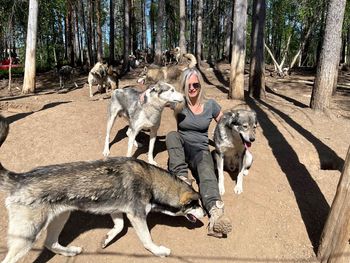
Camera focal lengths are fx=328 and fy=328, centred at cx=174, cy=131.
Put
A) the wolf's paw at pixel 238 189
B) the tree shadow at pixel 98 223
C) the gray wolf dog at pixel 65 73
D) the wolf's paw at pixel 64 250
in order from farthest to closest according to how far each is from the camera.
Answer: the gray wolf dog at pixel 65 73 → the wolf's paw at pixel 238 189 → the tree shadow at pixel 98 223 → the wolf's paw at pixel 64 250

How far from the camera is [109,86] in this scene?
12.8 metres

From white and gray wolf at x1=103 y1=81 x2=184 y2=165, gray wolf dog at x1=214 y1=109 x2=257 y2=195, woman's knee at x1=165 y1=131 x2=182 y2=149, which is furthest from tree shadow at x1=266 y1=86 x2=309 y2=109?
woman's knee at x1=165 y1=131 x2=182 y2=149

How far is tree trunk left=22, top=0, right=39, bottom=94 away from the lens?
12.3 meters

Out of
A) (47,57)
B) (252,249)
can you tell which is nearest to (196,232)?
(252,249)

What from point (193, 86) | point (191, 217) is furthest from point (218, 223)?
point (193, 86)

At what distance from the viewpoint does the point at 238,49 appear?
870cm

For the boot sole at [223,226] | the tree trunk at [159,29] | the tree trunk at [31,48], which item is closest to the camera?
the boot sole at [223,226]

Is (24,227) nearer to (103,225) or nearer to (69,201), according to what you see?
(69,201)

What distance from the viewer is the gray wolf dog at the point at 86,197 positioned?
3059 millimetres

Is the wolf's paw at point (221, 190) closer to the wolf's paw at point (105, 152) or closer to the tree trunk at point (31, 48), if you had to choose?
the wolf's paw at point (105, 152)

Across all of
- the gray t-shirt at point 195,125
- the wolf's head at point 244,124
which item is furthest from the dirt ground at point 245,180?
the wolf's head at point 244,124

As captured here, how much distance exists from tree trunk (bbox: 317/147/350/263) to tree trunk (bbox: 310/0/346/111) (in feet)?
17.2

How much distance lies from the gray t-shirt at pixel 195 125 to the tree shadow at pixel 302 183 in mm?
1615

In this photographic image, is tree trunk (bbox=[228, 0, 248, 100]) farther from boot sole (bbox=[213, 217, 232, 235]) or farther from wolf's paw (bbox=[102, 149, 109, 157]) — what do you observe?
boot sole (bbox=[213, 217, 232, 235])
